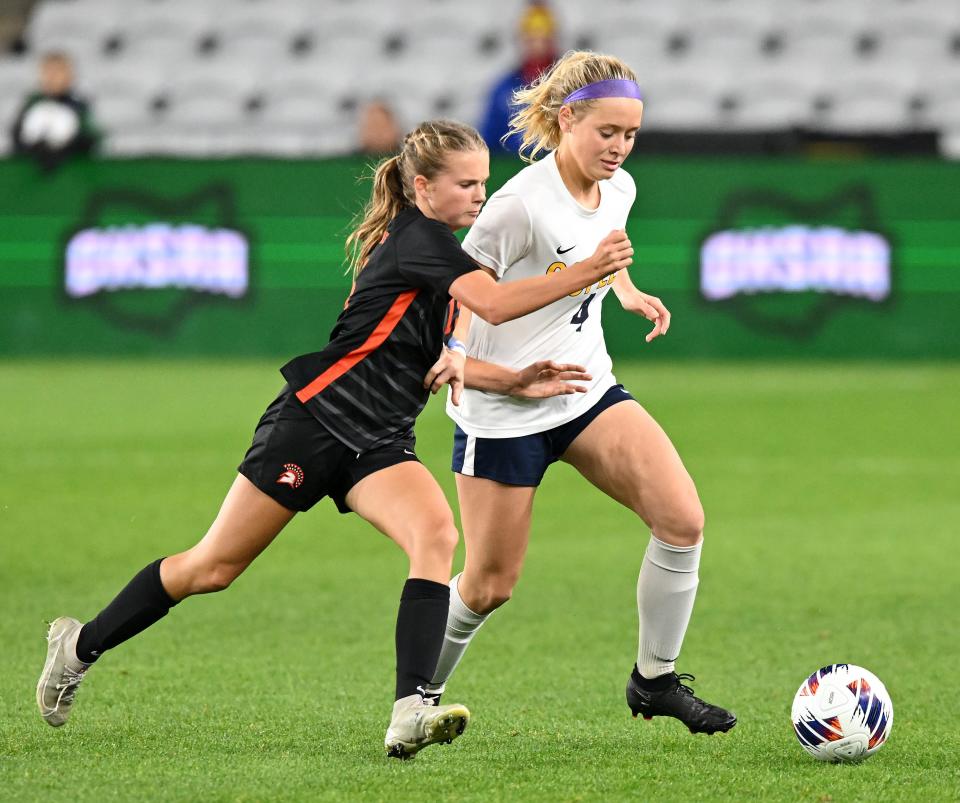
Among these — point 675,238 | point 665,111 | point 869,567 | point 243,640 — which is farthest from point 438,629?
point 665,111

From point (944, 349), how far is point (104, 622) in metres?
12.0

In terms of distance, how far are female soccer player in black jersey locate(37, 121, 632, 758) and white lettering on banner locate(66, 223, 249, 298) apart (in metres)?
10.7

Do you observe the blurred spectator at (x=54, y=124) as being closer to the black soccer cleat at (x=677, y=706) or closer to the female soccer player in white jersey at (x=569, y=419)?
the female soccer player in white jersey at (x=569, y=419)

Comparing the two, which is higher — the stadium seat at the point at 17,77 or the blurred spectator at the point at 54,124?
the blurred spectator at the point at 54,124

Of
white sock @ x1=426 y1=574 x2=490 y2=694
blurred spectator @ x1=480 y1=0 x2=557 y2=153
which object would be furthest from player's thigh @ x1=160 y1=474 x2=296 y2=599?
blurred spectator @ x1=480 y1=0 x2=557 y2=153

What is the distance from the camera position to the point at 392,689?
5.72m

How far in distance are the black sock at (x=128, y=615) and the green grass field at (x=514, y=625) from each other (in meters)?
0.26

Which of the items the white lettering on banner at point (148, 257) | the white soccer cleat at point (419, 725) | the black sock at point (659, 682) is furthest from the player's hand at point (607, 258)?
the white lettering on banner at point (148, 257)

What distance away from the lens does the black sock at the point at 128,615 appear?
4.99m

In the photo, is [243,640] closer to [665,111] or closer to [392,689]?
[392,689]

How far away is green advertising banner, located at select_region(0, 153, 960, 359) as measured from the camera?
Answer: 1542 cm

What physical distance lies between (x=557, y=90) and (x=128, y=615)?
2.02 metres

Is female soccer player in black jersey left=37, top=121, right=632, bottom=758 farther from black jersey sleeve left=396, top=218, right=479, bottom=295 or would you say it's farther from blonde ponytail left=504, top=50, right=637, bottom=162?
blonde ponytail left=504, top=50, right=637, bottom=162

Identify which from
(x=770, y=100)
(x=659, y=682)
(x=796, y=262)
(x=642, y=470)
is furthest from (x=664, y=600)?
(x=770, y=100)
